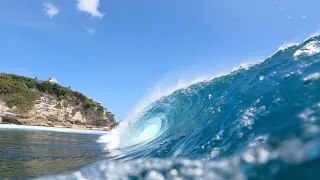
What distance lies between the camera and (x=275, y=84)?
4355 mm

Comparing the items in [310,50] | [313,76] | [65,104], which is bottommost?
[313,76]

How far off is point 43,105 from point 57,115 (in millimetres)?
3038

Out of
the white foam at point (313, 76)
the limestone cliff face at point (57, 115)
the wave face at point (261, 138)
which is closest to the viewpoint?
the wave face at point (261, 138)

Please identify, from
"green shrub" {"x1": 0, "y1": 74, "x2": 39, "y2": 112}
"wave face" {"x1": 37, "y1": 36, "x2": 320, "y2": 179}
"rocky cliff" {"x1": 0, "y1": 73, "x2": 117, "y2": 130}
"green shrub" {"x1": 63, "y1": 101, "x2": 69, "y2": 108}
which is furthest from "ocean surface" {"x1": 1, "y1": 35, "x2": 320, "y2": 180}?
"green shrub" {"x1": 63, "y1": 101, "x2": 69, "y2": 108}

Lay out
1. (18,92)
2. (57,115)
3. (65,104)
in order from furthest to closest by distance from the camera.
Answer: (65,104) → (57,115) → (18,92)

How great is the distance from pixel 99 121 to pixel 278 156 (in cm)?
6469

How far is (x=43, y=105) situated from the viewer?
5334 centimetres

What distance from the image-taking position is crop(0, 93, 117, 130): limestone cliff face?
4744 cm

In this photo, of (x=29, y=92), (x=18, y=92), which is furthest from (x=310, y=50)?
(x=29, y=92)

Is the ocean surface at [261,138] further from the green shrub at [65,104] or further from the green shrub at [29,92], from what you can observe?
the green shrub at [65,104]

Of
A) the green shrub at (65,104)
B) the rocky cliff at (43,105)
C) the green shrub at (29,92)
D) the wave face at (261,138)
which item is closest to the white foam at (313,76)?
the wave face at (261,138)

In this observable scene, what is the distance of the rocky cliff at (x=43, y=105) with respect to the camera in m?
48.1

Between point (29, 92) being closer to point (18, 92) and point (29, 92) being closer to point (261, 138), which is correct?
point (18, 92)

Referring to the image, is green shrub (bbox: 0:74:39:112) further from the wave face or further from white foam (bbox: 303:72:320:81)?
white foam (bbox: 303:72:320:81)
